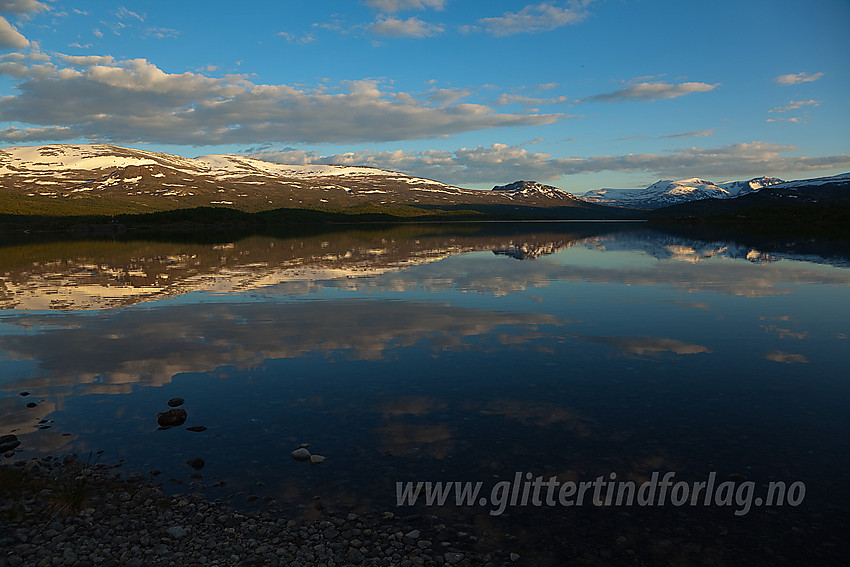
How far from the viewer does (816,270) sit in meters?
52.0

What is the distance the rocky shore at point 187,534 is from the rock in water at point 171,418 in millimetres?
3415

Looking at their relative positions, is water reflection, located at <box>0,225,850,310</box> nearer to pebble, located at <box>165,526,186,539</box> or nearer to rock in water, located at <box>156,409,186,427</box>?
rock in water, located at <box>156,409,186,427</box>

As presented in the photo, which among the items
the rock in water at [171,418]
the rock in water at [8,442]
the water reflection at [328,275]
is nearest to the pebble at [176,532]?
the rock in water at [171,418]

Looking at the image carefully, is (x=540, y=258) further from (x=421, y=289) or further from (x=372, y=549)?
(x=372, y=549)

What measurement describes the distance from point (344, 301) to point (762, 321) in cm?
2564

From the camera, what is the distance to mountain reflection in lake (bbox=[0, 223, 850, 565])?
10.8 m

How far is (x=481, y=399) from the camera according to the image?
55.5 feet

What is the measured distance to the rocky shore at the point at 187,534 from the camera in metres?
9.21

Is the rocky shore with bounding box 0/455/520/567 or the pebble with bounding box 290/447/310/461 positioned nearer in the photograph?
the rocky shore with bounding box 0/455/520/567

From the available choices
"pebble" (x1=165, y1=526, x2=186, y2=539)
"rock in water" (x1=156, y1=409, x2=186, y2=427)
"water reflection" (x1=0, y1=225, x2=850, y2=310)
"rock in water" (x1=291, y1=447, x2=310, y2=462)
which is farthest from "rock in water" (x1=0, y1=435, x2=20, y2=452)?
"water reflection" (x1=0, y1=225, x2=850, y2=310)

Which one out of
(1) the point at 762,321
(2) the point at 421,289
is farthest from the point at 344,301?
(1) the point at 762,321

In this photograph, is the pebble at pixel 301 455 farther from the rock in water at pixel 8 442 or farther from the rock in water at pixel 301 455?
the rock in water at pixel 8 442

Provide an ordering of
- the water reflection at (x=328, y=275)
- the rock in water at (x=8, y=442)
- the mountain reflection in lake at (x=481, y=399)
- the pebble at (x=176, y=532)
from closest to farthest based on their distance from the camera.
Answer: the pebble at (x=176, y=532)
the mountain reflection in lake at (x=481, y=399)
the rock in water at (x=8, y=442)
the water reflection at (x=328, y=275)

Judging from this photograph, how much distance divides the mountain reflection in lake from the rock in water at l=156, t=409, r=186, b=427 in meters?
0.28
